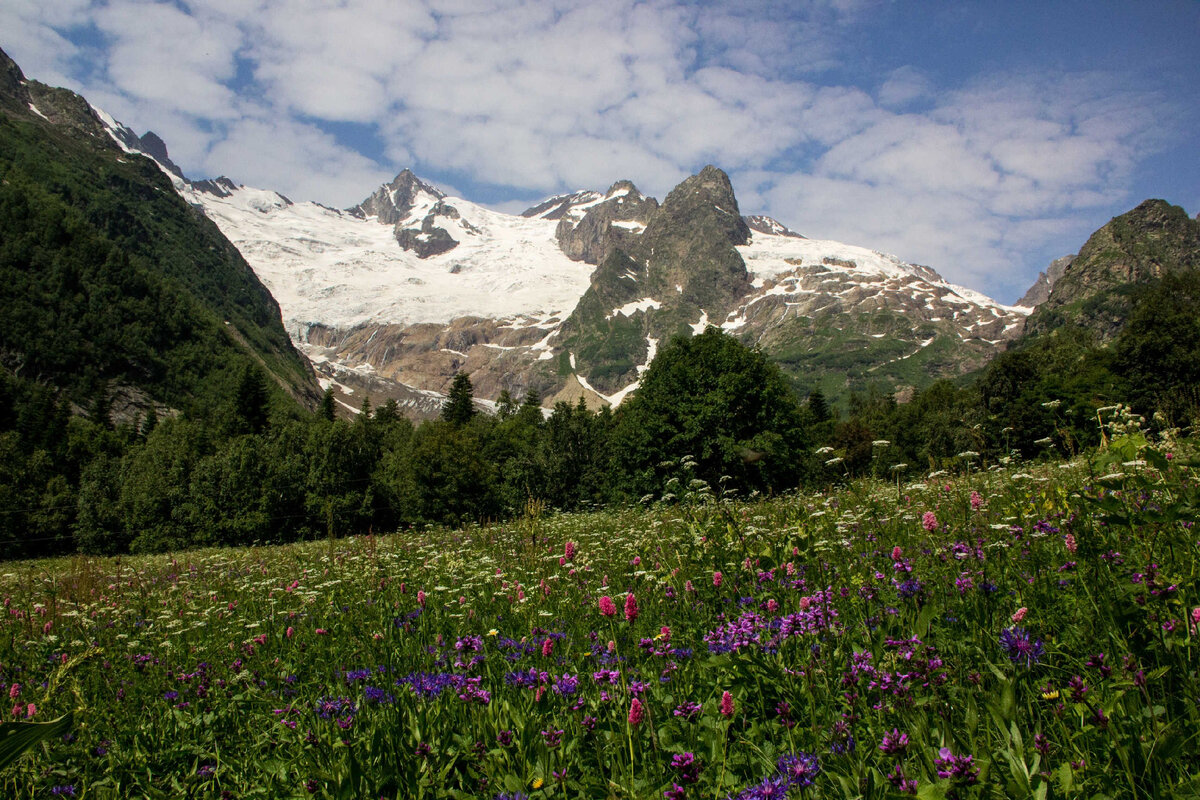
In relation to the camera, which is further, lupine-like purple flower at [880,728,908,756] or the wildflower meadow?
the wildflower meadow

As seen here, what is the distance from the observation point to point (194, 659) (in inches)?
196

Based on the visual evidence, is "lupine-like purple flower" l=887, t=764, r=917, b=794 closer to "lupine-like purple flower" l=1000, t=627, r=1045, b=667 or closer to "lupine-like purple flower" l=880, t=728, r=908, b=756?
"lupine-like purple flower" l=880, t=728, r=908, b=756

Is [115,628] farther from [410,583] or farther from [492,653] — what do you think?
[492,653]

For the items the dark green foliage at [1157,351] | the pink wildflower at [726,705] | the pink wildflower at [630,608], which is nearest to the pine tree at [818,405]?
the dark green foliage at [1157,351]

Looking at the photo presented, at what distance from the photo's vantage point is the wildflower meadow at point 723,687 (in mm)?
2201

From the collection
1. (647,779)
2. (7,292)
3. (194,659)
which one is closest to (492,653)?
(647,779)

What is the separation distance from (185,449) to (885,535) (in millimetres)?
65144

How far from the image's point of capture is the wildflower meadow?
2201 mm

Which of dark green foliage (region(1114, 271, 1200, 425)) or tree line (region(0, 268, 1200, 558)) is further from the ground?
dark green foliage (region(1114, 271, 1200, 425))

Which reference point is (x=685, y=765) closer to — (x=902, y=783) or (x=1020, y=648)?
(x=902, y=783)

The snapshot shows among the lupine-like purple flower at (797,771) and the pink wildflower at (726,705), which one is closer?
the lupine-like purple flower at (797,771)

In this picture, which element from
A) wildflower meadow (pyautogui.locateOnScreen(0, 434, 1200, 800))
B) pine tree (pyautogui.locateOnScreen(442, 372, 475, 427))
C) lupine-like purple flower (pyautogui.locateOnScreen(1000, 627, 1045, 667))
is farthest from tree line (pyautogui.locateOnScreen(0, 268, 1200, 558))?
lupine-like purple flower (pyautogui.locateOnScreen(1000, 627, 1045, 667))

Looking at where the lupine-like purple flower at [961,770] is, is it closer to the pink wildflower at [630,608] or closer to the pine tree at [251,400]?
the pink wildflower at [630,608]

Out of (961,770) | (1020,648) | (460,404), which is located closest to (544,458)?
(460,404)
